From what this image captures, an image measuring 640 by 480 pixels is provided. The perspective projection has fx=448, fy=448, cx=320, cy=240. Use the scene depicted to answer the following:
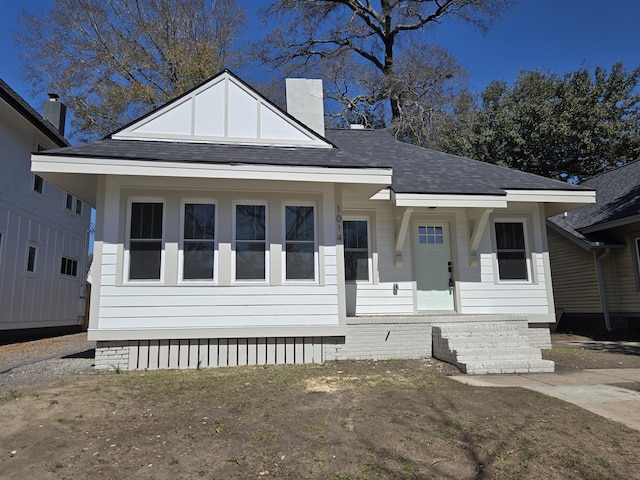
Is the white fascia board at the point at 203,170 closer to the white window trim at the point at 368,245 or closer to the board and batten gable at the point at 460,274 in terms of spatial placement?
the board and batten gable at the point at 460,274

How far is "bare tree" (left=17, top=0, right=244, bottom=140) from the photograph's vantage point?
20.2 meters

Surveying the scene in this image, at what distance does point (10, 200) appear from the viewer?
12375mm

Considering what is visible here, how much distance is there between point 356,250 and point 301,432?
18.9ft

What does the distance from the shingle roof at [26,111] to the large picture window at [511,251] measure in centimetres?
1254

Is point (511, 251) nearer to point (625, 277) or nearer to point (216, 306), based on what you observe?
point (625, 277)

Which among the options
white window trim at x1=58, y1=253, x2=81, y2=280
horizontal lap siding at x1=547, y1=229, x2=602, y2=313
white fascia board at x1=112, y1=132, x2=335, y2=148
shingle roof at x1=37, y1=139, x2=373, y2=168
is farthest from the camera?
white window trim at x1=58, y1=253, x2=81, y2=280

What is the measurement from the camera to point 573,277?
14.6 m

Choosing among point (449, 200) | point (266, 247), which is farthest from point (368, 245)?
point (266, 247)

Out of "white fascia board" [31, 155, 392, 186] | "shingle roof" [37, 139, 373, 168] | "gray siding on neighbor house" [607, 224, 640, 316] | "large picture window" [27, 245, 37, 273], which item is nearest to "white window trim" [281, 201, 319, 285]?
"white fascia board" [31, 155, 392, 186]

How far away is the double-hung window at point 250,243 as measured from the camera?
25.9ft

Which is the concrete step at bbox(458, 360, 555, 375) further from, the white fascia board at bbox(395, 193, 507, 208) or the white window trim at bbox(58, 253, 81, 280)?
the white window trim at bbox(58, 253, 81, 280)

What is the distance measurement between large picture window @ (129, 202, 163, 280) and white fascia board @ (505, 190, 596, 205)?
7.08 metres

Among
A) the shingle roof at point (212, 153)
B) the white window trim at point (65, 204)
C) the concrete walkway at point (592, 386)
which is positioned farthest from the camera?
the white window trim at point (65, 204)

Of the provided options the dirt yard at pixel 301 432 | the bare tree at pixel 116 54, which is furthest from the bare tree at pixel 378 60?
the dirt yard at pixel 301 432
